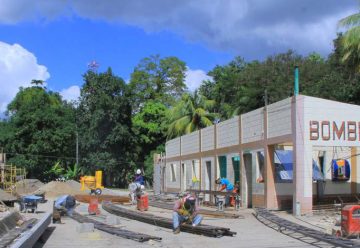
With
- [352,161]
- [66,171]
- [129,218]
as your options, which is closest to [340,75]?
[352,161]

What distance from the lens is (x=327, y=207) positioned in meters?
24.4

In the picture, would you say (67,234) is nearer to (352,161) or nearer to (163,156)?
(352,161)

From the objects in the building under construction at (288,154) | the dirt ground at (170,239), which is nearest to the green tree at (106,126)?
the building under construction at (288,154)

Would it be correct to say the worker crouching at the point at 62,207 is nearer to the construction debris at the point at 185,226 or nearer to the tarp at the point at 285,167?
the construction debris at the point at 185,226

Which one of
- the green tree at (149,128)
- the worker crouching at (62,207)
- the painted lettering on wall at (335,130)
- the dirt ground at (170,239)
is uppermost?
the green tree at (149,128)

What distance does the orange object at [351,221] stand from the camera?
1452cm

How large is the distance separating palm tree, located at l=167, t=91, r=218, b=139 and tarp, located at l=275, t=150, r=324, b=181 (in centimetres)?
2560

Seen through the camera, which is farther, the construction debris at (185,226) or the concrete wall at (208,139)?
the concrete wall at (208,139)

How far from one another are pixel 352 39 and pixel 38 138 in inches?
1869

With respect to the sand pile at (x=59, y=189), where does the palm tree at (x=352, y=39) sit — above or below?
above

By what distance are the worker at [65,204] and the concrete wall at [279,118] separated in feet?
32.3

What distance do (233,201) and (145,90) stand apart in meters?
52.5

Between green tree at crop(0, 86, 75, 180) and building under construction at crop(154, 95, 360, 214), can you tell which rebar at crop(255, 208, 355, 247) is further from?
green tree at crop(0, 86, 75, 180)

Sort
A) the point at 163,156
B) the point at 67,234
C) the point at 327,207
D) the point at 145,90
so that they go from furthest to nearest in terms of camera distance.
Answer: the point at 145,90
the point at 163,156
the point at 327,207
the point at 67,234
